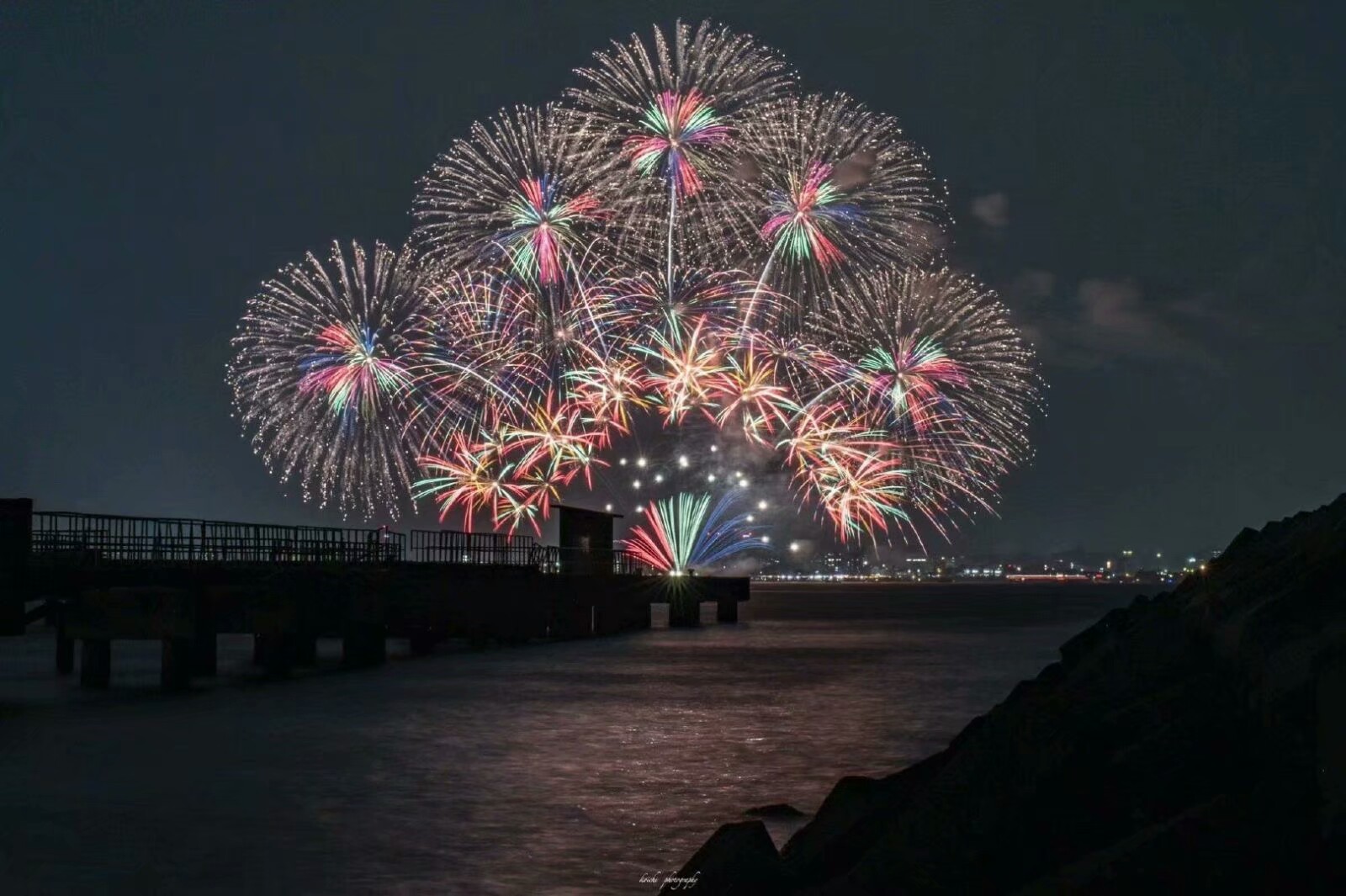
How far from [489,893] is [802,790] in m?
7.95

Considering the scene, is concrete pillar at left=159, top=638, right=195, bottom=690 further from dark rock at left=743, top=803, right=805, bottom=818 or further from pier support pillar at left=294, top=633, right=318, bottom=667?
dark rock at left=743, top=803, right=805, bottom=818

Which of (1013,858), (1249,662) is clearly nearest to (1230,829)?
(1249,662)

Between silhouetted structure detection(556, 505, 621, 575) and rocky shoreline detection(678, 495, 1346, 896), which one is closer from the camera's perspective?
rocky shoreline detection(678, 495, 1346, 896)

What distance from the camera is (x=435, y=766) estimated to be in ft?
85.6

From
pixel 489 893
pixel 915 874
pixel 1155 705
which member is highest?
pixel 1155 705

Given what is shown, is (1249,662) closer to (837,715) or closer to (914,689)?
(837,715)

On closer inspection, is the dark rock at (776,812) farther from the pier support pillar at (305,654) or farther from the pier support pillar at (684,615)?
the pier support pillar at (684,615)

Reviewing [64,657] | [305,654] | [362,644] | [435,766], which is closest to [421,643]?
[305,654]

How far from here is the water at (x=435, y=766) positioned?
55.8ft

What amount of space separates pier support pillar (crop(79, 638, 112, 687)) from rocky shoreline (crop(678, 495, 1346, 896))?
1314 inches

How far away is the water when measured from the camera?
17.0 metres

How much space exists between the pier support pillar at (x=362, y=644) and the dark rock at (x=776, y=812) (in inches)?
1205

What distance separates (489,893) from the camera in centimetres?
1547

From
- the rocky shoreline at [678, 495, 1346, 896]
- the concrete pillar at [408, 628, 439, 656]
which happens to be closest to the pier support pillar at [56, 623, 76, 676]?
the concrete pillar at [408, 628, 439, 656]
